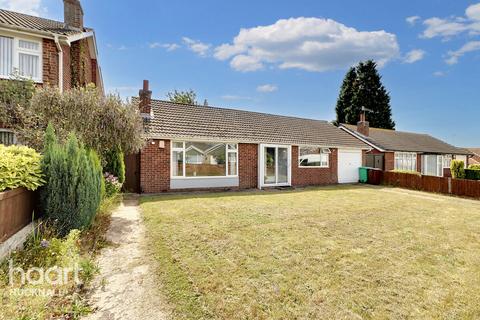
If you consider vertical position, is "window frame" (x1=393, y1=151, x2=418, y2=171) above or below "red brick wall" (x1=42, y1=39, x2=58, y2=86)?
below

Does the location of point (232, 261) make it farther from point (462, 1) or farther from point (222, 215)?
point (462, 1)

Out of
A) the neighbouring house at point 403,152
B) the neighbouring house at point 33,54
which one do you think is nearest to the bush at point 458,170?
the neighbouring house at point 403,152

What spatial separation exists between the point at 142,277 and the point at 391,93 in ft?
157

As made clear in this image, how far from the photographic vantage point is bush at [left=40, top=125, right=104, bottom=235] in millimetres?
5199

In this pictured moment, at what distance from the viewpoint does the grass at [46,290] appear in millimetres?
2916

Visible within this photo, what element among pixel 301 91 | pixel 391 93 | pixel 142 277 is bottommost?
pixel 142 277

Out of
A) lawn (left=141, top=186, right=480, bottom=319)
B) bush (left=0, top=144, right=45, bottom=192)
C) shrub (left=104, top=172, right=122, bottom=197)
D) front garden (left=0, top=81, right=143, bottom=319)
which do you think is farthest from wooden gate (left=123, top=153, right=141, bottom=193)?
bush (left=0, top=144, right=45, bottom=192)

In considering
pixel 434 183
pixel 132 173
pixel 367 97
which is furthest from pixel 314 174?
pixel 367 97

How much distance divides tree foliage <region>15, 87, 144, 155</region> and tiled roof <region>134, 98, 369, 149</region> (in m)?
3.22

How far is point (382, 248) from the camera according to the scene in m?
5.25

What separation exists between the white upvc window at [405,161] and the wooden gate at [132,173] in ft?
71.3

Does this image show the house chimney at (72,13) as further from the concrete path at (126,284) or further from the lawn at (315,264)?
the concrete path at (126,284)

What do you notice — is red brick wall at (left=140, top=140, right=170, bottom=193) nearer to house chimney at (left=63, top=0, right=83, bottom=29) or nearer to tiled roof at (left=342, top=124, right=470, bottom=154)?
house chimney at (left=63, top=0, right=83, bottom=29)

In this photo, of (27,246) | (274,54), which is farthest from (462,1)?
(27,246)
